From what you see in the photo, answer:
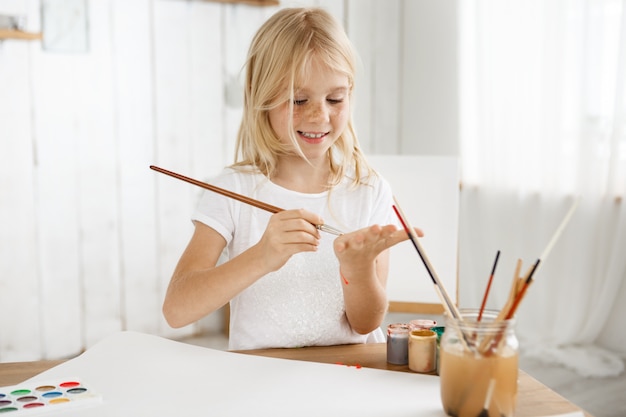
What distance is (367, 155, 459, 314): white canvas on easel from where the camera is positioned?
6.45 ft

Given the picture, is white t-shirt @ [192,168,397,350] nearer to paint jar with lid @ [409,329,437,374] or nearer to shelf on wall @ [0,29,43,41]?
paint jar with lid @ [409,329,437,374]

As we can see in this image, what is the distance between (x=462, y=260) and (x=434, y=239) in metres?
1.16

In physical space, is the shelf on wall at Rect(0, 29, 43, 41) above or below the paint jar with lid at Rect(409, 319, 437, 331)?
above

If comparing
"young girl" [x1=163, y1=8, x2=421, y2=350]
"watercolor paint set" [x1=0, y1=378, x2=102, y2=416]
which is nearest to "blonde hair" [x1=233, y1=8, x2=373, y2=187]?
"young girl" [x1=163, y1=8, x2=421, y2=350]

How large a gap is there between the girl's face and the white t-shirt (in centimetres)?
14

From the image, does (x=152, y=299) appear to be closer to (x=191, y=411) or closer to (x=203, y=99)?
(x=203, y=99)

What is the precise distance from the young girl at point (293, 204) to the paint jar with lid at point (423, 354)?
0.19 m

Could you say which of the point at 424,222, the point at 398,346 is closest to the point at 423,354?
the point at 398,346

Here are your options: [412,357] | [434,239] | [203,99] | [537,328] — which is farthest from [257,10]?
[412,357]

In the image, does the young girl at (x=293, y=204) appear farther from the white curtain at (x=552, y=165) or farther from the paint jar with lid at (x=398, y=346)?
the white curtain at (x=552, y=165)

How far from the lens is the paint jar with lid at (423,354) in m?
0.96

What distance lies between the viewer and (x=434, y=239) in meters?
1.97

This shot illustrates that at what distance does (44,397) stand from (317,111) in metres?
0.65

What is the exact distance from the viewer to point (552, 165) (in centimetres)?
268
